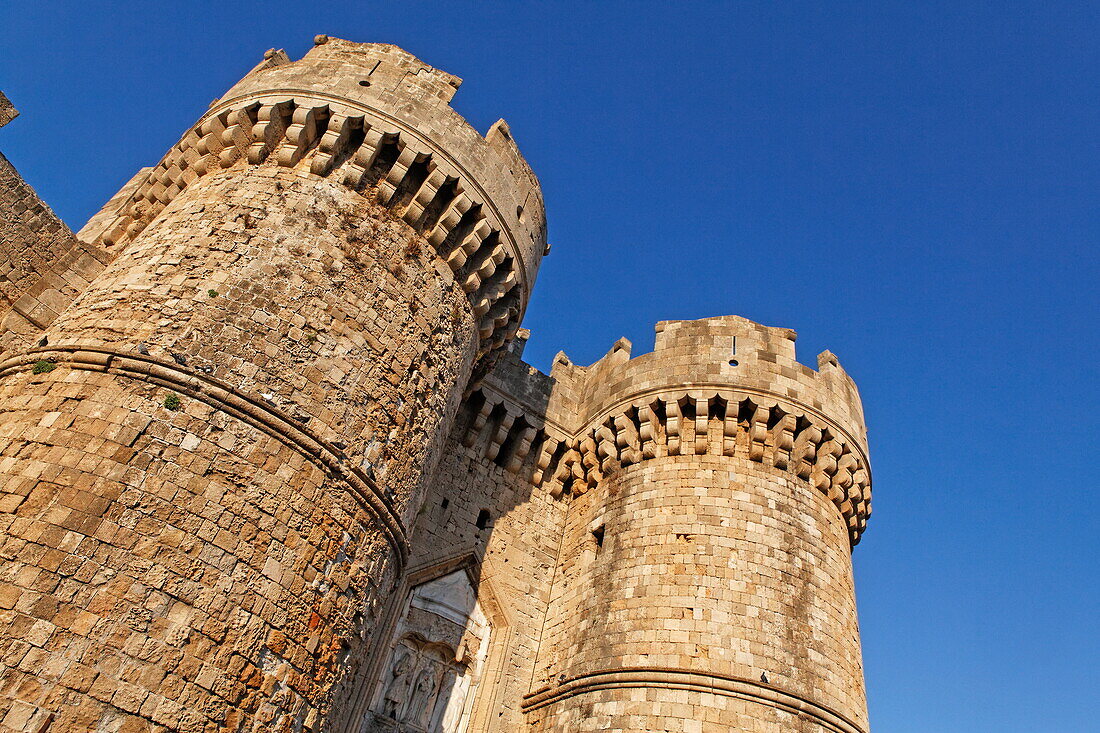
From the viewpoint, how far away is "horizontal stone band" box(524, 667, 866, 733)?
24.7ft

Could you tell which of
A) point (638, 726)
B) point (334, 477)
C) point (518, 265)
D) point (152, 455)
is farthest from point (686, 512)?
point (152, 455)

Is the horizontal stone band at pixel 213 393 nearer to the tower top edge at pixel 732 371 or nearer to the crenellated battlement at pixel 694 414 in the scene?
the crenellated battlement at pixel 694 414

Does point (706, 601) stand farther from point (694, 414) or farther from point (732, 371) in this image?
point (732, 371)

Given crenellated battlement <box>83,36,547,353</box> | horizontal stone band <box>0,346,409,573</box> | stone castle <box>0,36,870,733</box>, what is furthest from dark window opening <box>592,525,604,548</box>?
horizontal stone band <box>0,346,409,573</box>

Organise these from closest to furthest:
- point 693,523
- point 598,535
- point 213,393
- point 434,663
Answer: point 213,393
point 434,663
point 693,523
point 598,535

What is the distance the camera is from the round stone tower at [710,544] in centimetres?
772

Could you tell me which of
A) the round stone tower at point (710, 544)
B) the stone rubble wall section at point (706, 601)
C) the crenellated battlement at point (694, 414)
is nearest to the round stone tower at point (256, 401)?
the crenellated battlement at point (694, 414)

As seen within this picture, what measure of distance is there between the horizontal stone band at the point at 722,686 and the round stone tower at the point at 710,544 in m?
0.01

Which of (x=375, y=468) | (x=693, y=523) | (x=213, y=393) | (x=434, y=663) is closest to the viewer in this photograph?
(x=213, y=393)

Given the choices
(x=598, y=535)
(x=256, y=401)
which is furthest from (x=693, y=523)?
(x=256, y=401)

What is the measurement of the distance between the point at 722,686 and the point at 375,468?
14.0 ft

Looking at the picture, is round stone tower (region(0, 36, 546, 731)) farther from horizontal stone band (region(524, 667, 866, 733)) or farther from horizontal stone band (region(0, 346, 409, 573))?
horizontal stone band (region(524, 667, 866, 733))

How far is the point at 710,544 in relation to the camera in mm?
Result: 8633

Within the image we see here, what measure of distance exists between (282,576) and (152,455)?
1.22 meters
